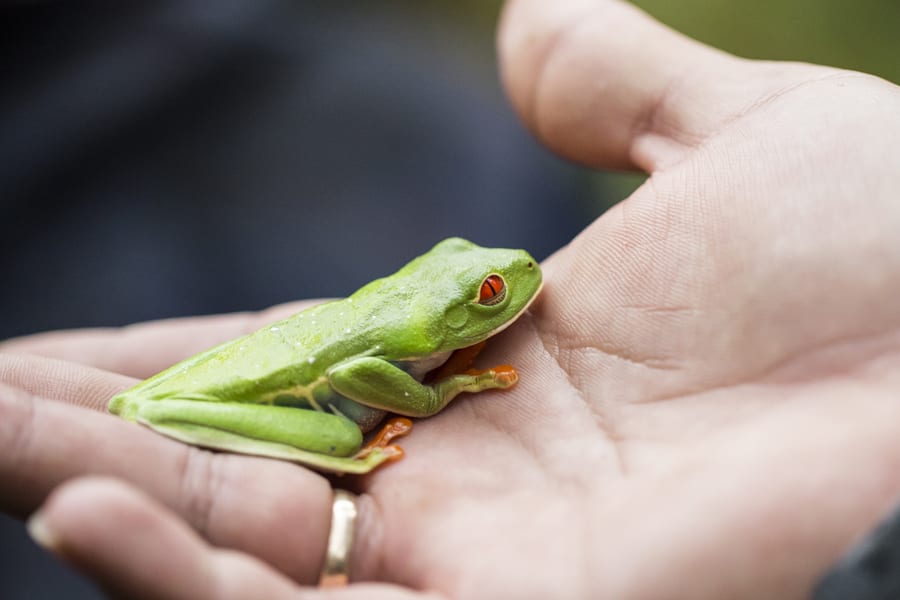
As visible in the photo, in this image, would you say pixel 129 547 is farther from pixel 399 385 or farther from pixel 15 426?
pixel 399 385

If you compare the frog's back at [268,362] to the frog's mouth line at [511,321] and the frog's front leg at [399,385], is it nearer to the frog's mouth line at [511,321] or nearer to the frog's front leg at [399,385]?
the frog's front leg at [399,385]

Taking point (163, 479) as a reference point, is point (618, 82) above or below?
above

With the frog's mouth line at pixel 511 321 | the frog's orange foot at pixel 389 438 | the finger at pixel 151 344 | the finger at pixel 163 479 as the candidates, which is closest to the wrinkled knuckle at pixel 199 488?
the finger at pixel 163 479

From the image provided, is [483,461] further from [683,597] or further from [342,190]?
[342,190]

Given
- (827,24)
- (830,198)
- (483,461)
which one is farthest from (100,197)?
(827,24)

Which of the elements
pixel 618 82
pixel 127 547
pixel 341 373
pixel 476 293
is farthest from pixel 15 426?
pixel 618 82

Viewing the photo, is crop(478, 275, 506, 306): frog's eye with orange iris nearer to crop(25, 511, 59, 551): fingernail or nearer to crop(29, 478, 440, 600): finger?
crop(29, 478, 440, 600): finger
